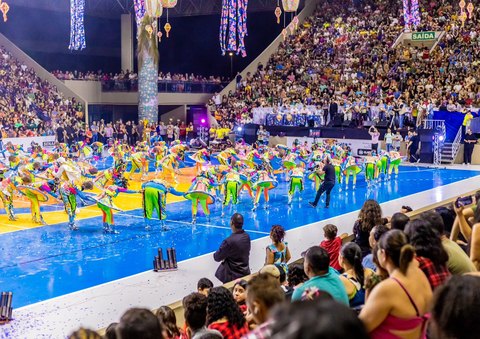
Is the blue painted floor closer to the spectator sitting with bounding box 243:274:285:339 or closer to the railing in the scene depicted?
the spectator sitting with bounding box 243:274:285:339

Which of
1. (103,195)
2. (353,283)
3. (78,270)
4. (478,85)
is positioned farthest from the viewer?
(478,85)

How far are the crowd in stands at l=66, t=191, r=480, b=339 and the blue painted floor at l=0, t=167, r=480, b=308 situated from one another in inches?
176

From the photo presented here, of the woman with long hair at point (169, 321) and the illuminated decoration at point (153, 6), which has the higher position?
the illuminated decoration at point (153, 6)

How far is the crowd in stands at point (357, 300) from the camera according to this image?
196 centimetres

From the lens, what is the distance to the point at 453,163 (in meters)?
26.4

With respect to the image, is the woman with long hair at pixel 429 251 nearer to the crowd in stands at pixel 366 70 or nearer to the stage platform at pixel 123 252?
the stage platform at pixel 123 252

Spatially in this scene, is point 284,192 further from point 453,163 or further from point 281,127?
point 281,127

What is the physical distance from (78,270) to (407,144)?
1935cm

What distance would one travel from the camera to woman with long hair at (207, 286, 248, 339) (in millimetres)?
4215

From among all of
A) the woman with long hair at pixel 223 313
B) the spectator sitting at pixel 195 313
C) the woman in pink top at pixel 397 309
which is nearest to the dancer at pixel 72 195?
the spectator sitting at pixel 195 313

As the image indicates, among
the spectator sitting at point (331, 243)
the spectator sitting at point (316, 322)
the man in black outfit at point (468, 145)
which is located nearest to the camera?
the spectator sitting at point (316, 322)

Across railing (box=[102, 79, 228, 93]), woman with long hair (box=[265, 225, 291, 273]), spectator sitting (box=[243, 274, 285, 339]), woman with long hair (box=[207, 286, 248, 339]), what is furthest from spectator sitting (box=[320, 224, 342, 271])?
railing (box=[102, 79, 228, 93])

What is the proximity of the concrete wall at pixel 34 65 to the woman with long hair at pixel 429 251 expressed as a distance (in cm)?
3316

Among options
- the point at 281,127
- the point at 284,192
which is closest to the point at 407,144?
the point at 281,127
